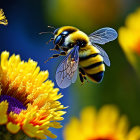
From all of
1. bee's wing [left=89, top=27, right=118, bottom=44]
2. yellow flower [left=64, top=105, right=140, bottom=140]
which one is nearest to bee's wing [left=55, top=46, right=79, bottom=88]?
bee's wing [left=89, top=27, right=118, bottom=44]

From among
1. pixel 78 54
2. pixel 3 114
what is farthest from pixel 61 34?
pixel 3 114

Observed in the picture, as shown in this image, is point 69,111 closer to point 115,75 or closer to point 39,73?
point 115,75

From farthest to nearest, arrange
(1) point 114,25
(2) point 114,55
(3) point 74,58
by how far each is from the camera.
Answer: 1. (1) point 114,25
2. (2) point 114,55
3. (3) point 74,58

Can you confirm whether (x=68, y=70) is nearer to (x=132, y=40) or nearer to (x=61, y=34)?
(x=61, y=34)

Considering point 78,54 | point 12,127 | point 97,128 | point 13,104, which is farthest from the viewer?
point 97,128

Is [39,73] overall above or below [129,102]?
above

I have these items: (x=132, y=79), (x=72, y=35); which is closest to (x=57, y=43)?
(x=72, y=35)

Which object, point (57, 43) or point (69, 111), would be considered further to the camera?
point (69, 111)
